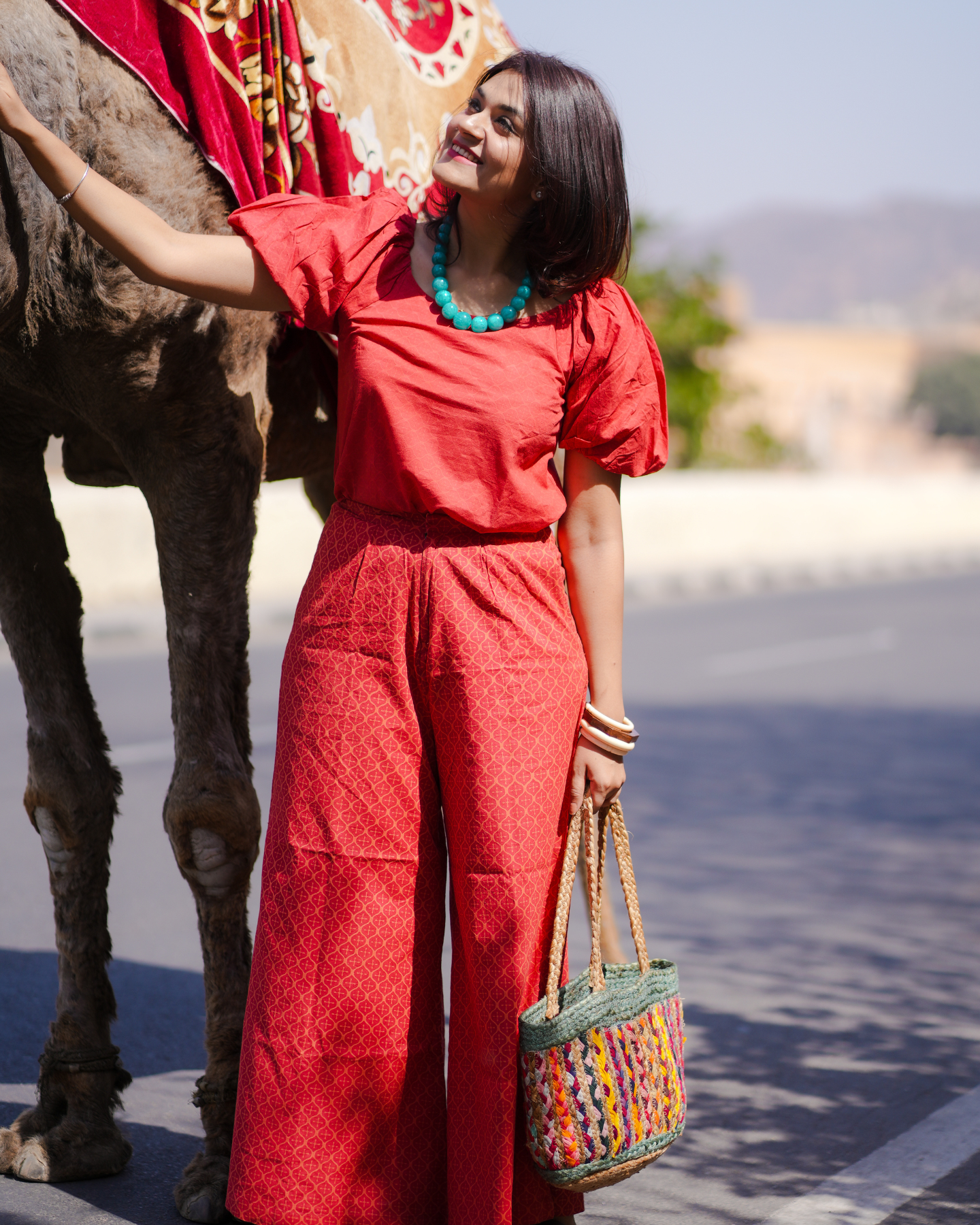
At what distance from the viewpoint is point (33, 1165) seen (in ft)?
10.0

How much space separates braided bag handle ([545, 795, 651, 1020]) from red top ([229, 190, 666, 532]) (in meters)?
0.51

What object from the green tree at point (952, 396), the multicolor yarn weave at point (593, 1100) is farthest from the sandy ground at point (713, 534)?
the green tree at point (952, 396)

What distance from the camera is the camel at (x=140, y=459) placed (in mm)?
2709

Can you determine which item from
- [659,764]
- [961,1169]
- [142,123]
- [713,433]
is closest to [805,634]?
[659,764]

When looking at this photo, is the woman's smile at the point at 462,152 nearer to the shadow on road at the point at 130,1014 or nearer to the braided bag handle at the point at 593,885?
the braided bag handle at the point at 593,885

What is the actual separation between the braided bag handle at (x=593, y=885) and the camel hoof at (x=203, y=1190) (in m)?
0.79

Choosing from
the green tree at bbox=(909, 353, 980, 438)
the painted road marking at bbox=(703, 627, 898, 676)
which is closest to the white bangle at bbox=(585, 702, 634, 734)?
the painted road marking at bbox=(703, 627, 898, 676)

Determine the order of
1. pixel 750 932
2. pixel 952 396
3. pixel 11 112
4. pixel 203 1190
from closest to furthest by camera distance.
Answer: pixel 11 112
pixel 203 1190
pixel 750 932
pixel 952 396

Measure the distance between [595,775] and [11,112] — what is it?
4.54 feet

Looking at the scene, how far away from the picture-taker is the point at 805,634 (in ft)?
46.4

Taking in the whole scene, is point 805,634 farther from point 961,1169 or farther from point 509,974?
point 509,974

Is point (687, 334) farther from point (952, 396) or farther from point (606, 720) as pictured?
point (952, 396)

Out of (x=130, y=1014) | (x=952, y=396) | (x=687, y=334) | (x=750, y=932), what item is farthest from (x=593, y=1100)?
(x=952, y=396)

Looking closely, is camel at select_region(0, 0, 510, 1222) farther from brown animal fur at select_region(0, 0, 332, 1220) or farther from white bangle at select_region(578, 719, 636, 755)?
white bangle at select_region(578, 719, 636, 755)
